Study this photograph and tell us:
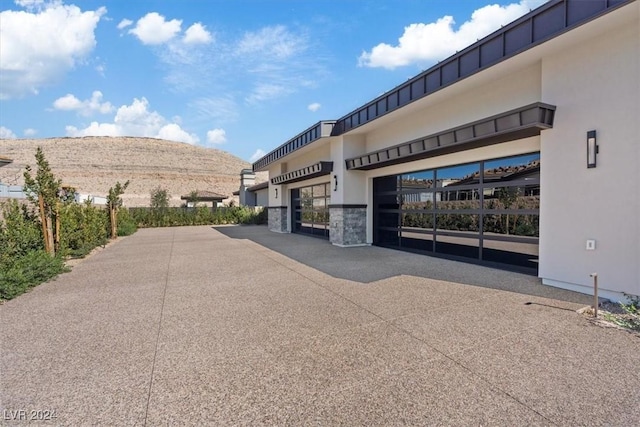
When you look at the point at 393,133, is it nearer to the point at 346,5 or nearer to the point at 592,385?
the point at 346,5

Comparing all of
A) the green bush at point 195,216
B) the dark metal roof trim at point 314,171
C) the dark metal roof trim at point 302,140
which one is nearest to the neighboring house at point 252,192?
the green bush at point 195,216

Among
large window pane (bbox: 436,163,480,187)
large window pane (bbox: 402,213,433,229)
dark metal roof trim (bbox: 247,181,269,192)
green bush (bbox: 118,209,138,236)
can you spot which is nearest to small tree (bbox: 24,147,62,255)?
large window pane (bbox: 402,213,433,229)

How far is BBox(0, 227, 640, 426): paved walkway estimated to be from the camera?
2.72m

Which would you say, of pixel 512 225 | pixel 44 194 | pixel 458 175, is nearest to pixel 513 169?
pixel 512 225

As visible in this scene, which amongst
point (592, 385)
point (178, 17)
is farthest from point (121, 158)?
point (592, 385)

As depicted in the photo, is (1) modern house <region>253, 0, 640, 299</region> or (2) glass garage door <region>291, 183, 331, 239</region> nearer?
(1) modern house <region>253, 0, 640, 299</region>

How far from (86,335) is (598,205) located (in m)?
8.36

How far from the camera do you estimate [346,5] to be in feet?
34.9

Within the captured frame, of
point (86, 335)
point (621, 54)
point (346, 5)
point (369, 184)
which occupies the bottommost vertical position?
point (86, 335)

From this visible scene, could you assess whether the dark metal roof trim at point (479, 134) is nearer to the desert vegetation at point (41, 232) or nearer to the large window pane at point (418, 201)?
the large window pane at point (418, 201)

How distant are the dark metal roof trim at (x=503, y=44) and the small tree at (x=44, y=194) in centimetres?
1011

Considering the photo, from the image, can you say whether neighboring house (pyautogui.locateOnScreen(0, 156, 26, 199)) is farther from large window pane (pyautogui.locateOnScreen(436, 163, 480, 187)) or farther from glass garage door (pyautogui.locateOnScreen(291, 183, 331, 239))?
large window pane (pyautogui.locateOnScreen(436, 163, 480, 187))

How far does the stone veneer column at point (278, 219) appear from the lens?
2089 centimetres

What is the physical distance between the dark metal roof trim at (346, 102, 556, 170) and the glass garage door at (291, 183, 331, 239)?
18.2 feet
